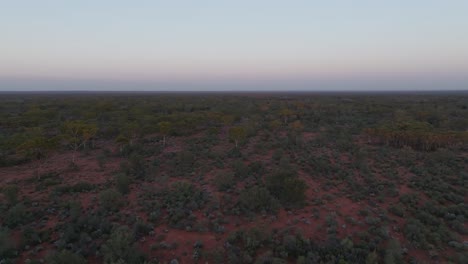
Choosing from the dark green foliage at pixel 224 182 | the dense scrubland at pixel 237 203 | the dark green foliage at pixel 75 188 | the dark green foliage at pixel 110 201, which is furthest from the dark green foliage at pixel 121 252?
the dark green foliage at pixel 75 188

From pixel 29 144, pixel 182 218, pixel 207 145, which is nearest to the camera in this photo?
pixel 182 218

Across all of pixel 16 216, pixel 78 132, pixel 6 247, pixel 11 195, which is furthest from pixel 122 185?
pixel 78 132

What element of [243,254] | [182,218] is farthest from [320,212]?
[182,218]

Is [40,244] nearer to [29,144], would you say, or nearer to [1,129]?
[29,144]

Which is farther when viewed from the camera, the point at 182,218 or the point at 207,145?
the point at 207,145

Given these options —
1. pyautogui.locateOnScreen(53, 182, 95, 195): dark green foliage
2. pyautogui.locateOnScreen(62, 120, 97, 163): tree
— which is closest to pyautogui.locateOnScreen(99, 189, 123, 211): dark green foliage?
pyautogui.locateOnScreen(53, 182, 95, 195): dark green foliage

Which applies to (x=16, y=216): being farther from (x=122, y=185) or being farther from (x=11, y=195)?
(x=122, y=185)

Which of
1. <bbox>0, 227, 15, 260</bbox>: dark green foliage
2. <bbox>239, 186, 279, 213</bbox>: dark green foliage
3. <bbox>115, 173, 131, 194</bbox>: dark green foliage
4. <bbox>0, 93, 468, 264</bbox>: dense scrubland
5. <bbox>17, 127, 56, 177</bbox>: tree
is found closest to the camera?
<bbox>0, 227, 15, 260</bbox>: dark green foliage

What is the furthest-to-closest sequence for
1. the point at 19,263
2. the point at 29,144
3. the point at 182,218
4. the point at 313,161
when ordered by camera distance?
the point at 313,161
the point at 29,144
the point at 182,218
the point at 19,263

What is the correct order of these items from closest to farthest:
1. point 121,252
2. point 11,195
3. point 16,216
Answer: point 121,252, point 16,216, point 11,195

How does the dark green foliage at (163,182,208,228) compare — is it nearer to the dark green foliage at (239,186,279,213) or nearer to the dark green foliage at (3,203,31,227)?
the dark green foliage at (239,186,279,213)

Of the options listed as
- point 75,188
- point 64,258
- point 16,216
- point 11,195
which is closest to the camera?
point 64,258
